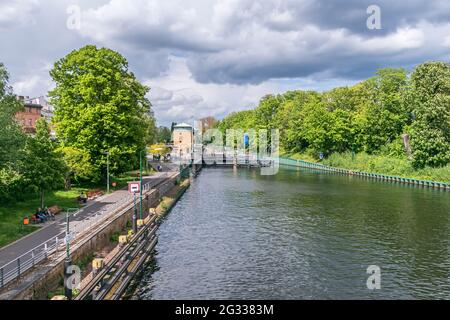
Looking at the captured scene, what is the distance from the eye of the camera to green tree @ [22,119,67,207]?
4294cm

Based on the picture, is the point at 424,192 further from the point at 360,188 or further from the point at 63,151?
the point at 63,151

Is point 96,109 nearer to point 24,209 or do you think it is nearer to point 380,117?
point 24,209

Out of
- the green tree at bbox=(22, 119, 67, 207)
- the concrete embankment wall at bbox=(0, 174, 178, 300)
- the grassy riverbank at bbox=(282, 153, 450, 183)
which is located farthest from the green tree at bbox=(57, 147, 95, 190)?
the grassy riverbank at bbox=(282, 153, 450, 183)

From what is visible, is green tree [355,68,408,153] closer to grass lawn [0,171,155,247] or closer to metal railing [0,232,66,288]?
grass lawn [0,171,155,247]

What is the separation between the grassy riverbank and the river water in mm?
16226

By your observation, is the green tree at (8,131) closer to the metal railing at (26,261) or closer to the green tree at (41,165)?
the green tree at (41,165)

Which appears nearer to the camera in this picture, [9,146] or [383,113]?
[9,146]

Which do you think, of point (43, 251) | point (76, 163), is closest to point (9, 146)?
point (43, 251)

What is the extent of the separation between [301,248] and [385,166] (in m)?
68.4

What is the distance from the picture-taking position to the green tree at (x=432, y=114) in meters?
82.5

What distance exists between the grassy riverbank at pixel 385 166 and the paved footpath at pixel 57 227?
60.1 metres

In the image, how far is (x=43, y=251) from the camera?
1155 inches
